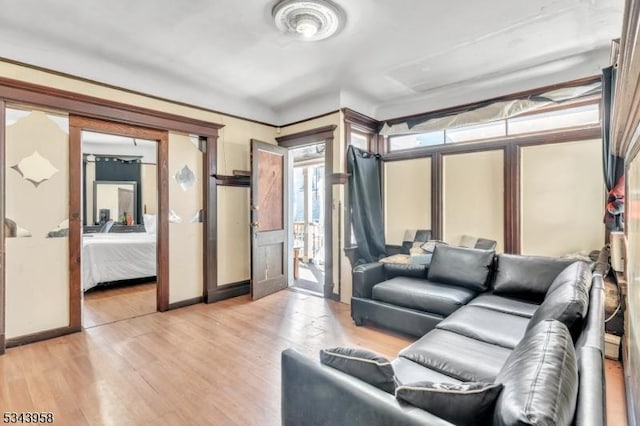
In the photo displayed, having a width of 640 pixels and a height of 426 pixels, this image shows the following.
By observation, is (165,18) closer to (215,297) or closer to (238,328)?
(238,328)

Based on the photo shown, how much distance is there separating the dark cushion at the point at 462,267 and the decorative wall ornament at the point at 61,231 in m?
3.68

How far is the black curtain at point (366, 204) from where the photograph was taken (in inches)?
169

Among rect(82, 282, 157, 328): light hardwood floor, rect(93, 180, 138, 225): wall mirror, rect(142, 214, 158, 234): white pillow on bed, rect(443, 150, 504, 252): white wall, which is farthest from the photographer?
rect(93, 180, 138, 225): wall mirror

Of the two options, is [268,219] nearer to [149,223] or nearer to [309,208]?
[309,208]

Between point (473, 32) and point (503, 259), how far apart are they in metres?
2.05

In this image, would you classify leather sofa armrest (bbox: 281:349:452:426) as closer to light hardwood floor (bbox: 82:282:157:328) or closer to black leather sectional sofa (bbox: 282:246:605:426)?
black leather sectional sofa (bbox: 282:246:605:426)

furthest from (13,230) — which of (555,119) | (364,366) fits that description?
(555,119)

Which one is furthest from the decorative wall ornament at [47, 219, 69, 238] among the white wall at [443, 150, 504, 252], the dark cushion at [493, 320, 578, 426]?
the white wall at [443, 150, 504, 252]

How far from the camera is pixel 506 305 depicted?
257 centimetres

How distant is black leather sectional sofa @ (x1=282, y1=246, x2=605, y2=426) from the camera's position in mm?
888

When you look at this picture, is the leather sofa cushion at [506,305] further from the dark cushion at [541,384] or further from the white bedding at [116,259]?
the white bedding at [116,259]

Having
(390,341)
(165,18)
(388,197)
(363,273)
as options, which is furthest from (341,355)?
(388,197)

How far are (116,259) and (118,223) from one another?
270 centimetres

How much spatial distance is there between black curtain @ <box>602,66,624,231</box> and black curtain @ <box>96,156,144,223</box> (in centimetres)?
824
